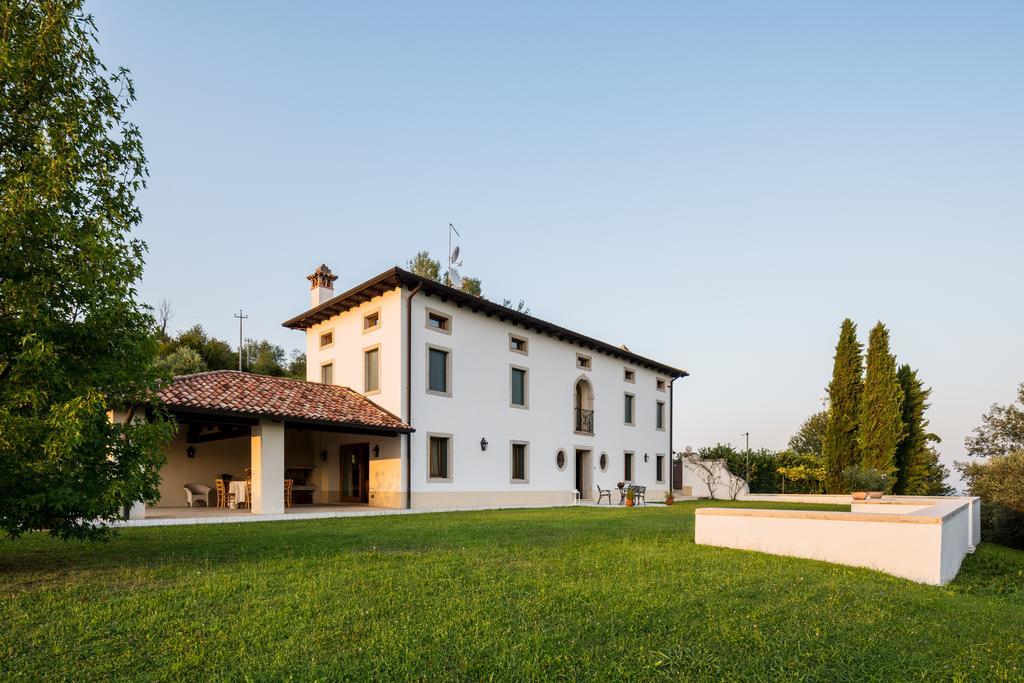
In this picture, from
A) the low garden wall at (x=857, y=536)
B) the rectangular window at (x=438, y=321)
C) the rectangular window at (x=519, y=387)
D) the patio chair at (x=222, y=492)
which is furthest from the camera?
the rectangular window at (x=519, y=387)

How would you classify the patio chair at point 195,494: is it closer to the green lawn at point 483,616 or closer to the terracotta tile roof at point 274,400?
the terracotta tile roof at point 274,400

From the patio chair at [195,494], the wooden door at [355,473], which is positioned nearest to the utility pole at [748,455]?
the wooden door at [355,473]

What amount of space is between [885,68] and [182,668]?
13.8 m

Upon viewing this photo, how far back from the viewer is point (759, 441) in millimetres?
30812

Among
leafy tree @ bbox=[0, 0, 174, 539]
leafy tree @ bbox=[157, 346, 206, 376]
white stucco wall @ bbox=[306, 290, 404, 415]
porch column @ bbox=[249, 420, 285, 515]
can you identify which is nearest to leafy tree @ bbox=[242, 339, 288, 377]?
leafy tree @ bbox=[157, 346, 206, 376]

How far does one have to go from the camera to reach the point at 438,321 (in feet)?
59.8

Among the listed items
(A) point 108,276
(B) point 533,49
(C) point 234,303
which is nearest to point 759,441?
(B) point 533,49

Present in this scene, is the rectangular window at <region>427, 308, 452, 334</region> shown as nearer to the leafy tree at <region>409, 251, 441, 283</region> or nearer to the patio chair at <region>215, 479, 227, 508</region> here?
the patio chair at <region>215, 479, 227, 508</region>

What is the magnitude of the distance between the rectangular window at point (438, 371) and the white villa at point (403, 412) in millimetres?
40

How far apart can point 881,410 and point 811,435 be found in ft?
93.8

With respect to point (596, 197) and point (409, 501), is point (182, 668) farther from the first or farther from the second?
point (596, 197)

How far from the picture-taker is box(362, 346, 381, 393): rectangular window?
18000mm

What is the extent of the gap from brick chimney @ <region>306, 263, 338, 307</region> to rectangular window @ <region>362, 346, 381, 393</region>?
337cm

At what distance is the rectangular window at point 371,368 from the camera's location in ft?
59.1
